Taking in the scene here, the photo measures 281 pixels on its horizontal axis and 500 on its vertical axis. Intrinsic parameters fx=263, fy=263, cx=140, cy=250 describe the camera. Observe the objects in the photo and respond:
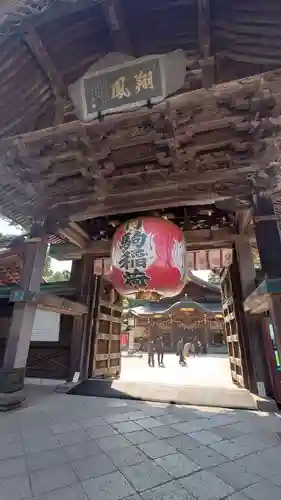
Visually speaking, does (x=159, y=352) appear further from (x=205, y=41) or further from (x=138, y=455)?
(x=205, y=41)

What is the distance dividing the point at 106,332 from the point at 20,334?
12.2 feet

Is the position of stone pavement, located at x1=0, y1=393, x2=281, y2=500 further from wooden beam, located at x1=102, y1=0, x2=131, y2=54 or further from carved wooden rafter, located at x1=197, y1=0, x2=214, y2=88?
wooden beam, located at x1=102, y1=0, x2=131, y2=54

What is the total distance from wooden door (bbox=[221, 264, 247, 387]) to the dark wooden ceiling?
2.64 meters

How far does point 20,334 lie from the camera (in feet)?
16.6

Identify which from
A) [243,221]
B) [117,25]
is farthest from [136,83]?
[243,221]

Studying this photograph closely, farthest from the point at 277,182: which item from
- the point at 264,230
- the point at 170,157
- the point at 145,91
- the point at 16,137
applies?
the point at 16,137

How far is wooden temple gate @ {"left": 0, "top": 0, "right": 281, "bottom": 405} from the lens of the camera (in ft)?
11.6

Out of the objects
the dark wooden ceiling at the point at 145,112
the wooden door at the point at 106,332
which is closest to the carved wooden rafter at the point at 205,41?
the dark wooden ceiling at the point at 145,112

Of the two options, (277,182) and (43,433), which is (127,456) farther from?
(277,182)

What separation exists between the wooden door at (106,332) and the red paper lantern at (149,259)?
3161mm

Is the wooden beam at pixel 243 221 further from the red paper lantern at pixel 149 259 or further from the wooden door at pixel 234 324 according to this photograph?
the red paper lantern at pixel 149 259

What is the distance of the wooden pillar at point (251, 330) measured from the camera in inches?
224

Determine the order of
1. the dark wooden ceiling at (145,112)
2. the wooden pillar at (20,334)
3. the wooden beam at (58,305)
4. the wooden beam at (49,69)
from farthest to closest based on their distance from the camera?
the wooden beam at (58,305), the wooden pillar at (20,334), the wooden beam at (49,69), the dark wooden ceiling at (145,112)

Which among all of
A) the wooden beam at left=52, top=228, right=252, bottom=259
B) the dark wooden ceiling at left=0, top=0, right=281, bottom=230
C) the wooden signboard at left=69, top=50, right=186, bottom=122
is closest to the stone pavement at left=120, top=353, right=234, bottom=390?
the wooden beam at left=52, top=228, right=252, bottom=259
